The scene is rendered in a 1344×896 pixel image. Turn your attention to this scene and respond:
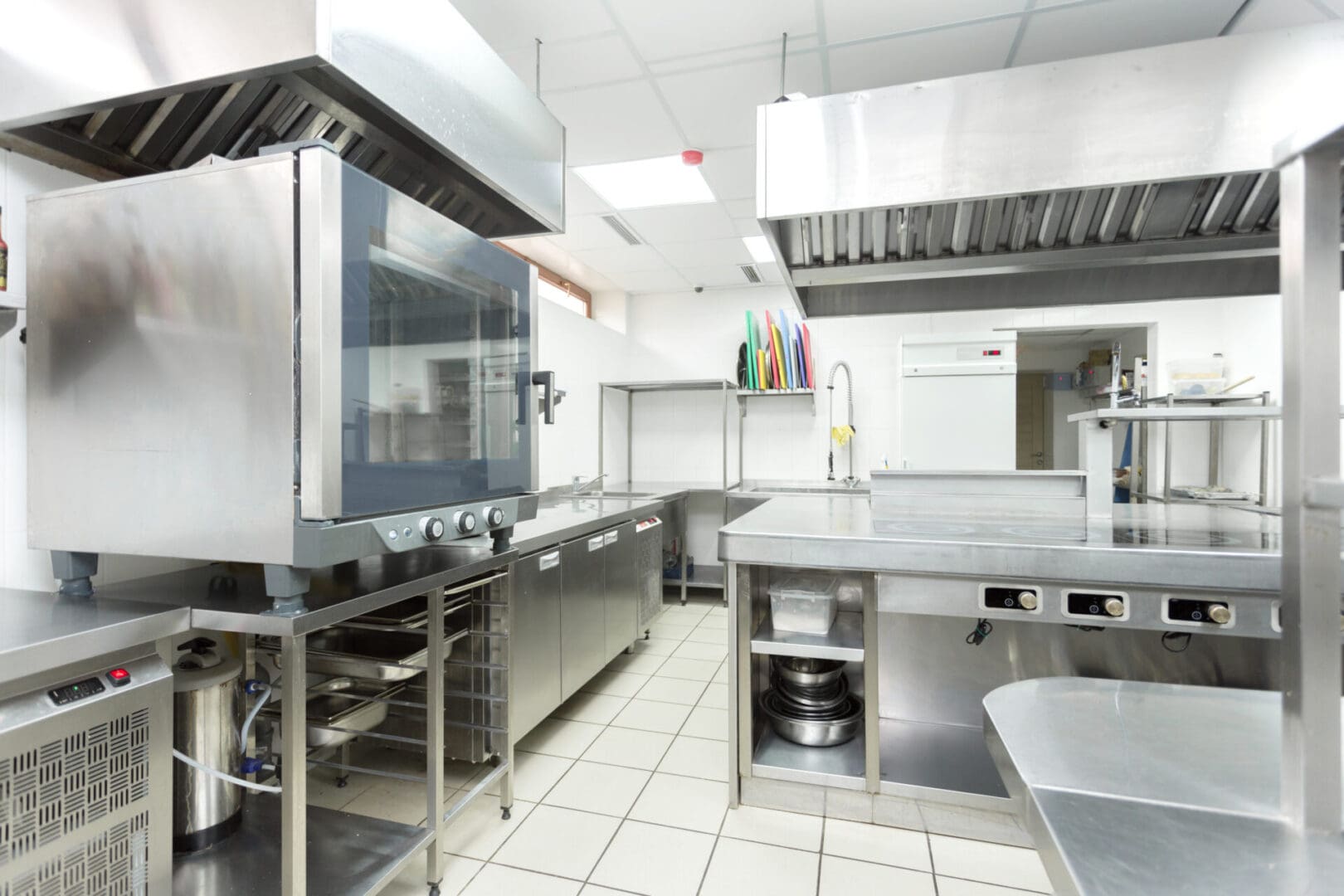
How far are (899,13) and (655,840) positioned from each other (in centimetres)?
278

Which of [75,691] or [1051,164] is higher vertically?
[1051,164]

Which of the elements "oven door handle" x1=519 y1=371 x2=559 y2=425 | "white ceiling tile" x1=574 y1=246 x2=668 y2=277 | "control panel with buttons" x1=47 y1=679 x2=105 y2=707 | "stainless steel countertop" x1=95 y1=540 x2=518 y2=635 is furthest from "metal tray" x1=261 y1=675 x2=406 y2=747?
"white ceiling tile" x1=574 y1=246 x2=668 y2=277

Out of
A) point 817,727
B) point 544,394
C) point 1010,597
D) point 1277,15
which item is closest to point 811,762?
point 817,727

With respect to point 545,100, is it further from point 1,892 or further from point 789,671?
point 1,892

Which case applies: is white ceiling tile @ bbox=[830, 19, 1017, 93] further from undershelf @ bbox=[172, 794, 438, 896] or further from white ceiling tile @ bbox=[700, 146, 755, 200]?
undershelf @ bbox=[172, 794, 438, 896]

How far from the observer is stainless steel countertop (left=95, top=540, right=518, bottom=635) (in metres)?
1.23

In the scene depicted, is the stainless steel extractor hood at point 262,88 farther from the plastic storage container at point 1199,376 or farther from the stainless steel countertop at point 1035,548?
the plastic storage container at point 1199,376

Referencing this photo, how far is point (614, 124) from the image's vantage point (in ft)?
9.13

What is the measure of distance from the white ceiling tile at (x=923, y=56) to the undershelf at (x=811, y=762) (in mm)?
2392

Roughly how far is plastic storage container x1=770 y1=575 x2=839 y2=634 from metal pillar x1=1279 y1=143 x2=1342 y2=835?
56.3 inches

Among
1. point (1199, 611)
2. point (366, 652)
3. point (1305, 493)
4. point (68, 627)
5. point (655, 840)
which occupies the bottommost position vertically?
point (655, 840)

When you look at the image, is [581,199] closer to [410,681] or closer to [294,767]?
[410,681]

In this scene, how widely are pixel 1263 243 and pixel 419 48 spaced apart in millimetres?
2403

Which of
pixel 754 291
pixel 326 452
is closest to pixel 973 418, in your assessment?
pixel 754 291
